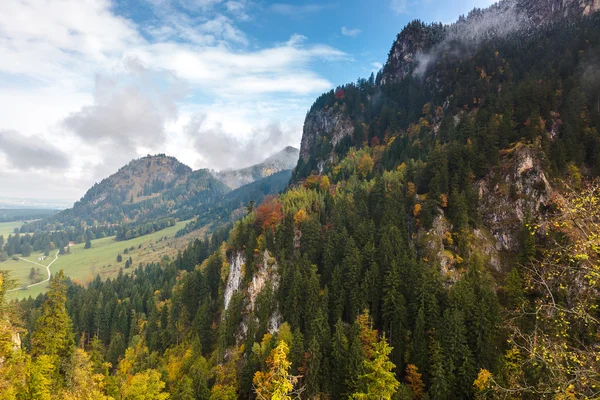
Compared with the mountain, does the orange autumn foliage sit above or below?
below

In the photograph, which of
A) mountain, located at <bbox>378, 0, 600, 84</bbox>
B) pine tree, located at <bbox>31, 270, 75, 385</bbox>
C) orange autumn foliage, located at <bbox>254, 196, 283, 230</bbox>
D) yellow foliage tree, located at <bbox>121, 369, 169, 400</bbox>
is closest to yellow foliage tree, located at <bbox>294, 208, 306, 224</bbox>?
orange autumn foliage, located at <bbox>254, 196, 283, 230</bbox>

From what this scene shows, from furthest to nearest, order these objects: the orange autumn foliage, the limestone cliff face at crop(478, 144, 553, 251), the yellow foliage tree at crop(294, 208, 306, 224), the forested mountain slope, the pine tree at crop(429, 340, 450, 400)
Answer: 1. the orange autumn foliage
2. the yellow foliage tree at crop(294, 208, 306, 224)
3. the limestone cliff face at crop(478, 144, 553, 251)
4. the forested mountain slope
5. the pine tree at crop(429, 340, 450, 400)

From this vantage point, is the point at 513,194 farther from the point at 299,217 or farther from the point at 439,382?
the point at 299,217

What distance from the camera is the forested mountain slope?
50.0 m

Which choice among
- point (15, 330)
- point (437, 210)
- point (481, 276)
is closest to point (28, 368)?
point (15, 330)

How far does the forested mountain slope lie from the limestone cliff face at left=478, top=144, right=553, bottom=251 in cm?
36

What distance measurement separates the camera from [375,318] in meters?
69.9

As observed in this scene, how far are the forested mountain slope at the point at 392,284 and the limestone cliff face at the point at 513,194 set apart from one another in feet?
1.18

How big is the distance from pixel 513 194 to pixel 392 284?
4357cm

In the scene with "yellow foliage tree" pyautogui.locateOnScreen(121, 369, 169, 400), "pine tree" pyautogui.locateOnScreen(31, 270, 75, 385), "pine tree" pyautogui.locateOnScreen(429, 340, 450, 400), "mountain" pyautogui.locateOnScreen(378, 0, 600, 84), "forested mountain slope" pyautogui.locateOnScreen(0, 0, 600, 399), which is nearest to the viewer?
"pine tree" pyautogui.locateOnScreen(31, 270, 75, 385)

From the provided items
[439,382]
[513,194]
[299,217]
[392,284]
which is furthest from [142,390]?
[513,194]

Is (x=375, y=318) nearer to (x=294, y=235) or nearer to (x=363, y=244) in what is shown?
(x=363, y=244)

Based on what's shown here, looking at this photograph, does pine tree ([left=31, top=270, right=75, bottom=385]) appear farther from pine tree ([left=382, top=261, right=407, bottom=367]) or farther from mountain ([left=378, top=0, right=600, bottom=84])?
mountain ([left=378, top=0, right=600, bottom=84])

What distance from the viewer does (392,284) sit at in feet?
219
